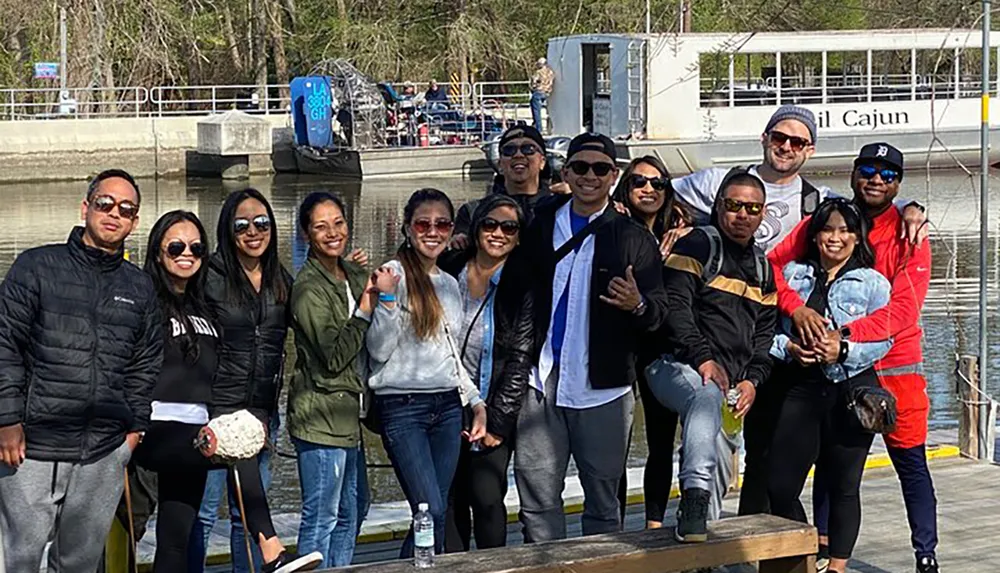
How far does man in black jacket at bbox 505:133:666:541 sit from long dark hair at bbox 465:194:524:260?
0.08 metres

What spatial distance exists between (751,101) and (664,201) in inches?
954

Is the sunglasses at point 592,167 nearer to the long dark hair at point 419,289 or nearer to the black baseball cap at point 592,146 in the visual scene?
the black baseball cap at point 592,146

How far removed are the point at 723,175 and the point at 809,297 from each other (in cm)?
72

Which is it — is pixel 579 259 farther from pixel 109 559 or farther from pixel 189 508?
pixel 109 559

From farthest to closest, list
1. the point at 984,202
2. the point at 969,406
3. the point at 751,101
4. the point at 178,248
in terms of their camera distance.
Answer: the point at 751,101 < the point at 969,406 < the point at 984,202 < the point at 178,248

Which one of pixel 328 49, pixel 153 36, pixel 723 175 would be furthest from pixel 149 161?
pixel 723 175

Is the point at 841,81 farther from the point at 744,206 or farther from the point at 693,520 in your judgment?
the point at 693,520

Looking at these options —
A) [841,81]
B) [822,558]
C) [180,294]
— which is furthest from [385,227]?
[180,294]

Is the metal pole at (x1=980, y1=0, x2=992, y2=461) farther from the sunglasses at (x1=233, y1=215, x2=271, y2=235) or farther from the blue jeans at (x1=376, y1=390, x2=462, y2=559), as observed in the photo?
the sunglasses at (x1=233, y1=215, x2=271, y2=235)

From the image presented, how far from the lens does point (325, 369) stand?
17.4ft

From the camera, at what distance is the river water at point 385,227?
10055 millimetres

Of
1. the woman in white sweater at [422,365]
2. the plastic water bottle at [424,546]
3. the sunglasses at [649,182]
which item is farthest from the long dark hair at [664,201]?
the plastic water bottle at [424,546]

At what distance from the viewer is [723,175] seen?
6.11 meters

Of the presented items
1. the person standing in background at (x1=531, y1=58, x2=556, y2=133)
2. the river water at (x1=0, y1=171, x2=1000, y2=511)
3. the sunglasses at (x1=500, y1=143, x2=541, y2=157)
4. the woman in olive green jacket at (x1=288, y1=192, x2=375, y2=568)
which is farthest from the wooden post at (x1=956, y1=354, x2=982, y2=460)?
the person standing in background at (x1=531, y1=58, x2=556, y2=133)
